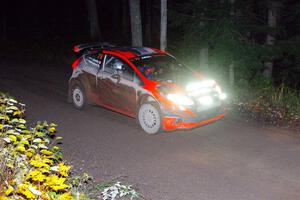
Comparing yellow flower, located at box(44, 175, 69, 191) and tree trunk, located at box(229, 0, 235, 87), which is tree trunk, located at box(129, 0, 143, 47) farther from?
yellow flower, located at box(44, 175, 69, 191)

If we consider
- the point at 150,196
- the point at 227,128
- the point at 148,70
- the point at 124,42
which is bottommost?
the point at 150,196

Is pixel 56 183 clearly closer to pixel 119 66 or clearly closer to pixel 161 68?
pixel 119 66

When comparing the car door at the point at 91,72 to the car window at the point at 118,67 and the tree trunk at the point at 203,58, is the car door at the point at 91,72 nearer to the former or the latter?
the car window at the point at 118,67

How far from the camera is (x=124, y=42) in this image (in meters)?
27.9

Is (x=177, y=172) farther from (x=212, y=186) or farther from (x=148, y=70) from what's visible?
(x=148, y=70)

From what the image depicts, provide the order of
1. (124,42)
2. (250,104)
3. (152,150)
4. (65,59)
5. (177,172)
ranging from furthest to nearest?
(124,42) → (65,59) → (250,104) → (152,150) → (177,172)

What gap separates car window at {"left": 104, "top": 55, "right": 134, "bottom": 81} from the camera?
9422 mm

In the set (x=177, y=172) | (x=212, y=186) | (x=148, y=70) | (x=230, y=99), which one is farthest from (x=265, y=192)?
(x=230, y=99)

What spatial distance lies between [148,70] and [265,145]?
3.02 metres

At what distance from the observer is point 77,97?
10.9 metres

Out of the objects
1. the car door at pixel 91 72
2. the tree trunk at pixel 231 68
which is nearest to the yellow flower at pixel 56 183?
the car door at pixel 91 72

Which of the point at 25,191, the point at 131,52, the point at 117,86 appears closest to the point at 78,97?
the point at 117,86

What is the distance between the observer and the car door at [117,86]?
939cm

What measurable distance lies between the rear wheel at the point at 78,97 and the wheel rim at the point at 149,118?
217 centimetres
